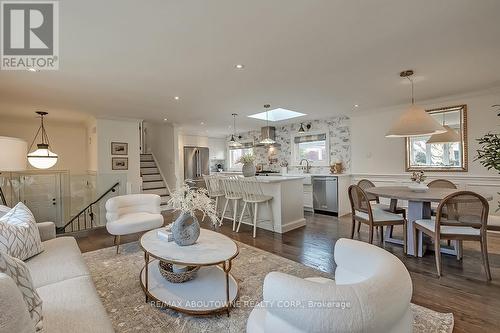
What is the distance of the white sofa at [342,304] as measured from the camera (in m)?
0.82

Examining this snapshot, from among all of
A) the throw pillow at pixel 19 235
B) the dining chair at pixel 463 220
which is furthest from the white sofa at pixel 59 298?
the dining chair at pixel 463 220

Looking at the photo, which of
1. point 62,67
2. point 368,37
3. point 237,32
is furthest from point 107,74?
point 368,37

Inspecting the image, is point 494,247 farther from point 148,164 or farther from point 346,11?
point 148,164

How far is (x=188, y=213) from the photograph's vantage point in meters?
2.28

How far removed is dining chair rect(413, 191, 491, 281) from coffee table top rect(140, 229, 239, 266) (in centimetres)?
223

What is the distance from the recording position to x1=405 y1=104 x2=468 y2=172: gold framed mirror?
436cm

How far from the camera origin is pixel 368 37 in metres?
2.29

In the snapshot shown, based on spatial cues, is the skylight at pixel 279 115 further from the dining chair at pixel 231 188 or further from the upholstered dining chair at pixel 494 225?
the upholstered dining chair at pixel 494 225

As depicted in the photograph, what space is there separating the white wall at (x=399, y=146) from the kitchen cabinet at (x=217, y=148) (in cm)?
566

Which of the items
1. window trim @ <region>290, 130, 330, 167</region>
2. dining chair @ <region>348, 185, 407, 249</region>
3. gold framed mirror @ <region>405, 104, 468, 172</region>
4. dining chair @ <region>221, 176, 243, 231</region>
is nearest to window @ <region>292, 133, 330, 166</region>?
window trim @ <region>290, 130, 330, 167</region>

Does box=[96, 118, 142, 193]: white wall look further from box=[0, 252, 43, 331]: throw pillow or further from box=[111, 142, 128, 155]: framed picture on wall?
box=[0, 252, 43, 331]: throw pillow

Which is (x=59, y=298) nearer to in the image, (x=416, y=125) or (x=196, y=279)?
(x=196, y=279)

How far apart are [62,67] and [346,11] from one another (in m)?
3.12

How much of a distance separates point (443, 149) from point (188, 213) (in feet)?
16.4
